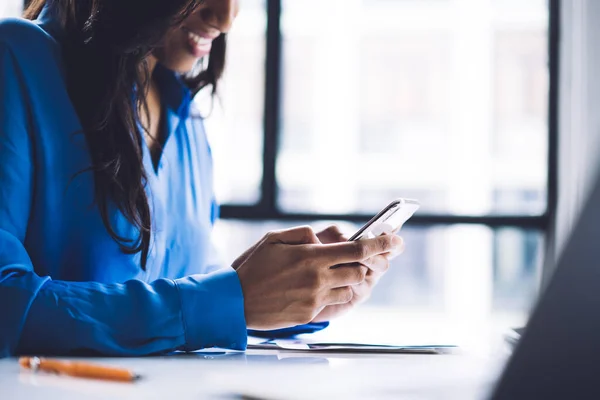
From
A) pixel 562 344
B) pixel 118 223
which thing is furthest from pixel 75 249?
pixel 562 344

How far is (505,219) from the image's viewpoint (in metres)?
2.48

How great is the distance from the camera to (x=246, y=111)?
274 cm

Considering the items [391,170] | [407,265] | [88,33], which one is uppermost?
[88,33]

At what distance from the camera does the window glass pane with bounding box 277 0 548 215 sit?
6.23 metres

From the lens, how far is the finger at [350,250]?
0.83 metres

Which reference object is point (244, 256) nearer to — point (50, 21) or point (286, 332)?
point (286, 332)

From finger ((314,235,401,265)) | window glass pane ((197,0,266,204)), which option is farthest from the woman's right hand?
window glass pane ((197,0,266,204))

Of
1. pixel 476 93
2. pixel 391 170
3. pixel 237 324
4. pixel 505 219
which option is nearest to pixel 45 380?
pixel 237 324

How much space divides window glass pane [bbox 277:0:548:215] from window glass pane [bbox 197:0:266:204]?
6.84ft

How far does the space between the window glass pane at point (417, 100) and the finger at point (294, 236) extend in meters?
4.07

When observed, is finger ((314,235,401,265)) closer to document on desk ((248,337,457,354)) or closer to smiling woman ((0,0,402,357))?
smiling woman ((0,0,402,357))

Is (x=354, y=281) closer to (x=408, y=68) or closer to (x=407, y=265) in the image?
(x=408, y=68)

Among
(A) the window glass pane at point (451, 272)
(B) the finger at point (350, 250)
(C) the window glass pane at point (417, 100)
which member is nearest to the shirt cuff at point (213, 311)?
(B) the finger at point (350, 250)

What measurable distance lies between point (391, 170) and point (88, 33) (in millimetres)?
7778
